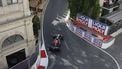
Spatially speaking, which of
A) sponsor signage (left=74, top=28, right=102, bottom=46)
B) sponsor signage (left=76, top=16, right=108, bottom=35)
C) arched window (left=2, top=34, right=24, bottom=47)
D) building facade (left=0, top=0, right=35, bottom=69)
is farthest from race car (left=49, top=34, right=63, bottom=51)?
sponsor signage (left=76, top=16, right=108, bottom=35)

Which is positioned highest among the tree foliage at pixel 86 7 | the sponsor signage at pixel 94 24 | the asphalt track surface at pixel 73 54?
the tree foliage at pixel 86 7

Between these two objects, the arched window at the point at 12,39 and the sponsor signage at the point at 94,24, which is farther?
the sponsor signage at the point at 94,24

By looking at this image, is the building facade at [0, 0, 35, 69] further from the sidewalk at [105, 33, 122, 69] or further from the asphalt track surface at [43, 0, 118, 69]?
the sidewalk at [105, 33, 122, 69]

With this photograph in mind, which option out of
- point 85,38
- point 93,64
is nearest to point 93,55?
point 93,64

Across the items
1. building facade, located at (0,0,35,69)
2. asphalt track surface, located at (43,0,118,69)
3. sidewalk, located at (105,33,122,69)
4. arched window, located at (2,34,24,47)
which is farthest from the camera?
sidewalk, located at (105,33,122,69)

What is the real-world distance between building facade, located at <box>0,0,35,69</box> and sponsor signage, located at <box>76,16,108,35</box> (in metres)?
12.4

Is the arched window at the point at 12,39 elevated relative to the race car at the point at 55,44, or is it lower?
elevated

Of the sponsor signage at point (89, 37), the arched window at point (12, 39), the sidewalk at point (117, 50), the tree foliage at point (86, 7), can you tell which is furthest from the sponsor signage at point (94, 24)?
the arched window at point (12, 39)

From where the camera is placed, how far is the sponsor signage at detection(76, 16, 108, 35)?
129 feet

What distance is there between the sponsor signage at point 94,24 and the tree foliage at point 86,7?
4.52ft

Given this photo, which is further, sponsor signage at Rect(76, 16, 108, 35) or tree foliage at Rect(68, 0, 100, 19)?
tree foliage at Rect(68, 0, 100, 19)

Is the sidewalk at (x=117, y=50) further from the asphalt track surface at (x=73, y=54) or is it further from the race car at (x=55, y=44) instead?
the race car at (x=55, y=44)

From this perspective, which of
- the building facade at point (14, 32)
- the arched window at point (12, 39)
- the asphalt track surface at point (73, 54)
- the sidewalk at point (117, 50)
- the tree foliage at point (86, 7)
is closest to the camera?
the building facade at point (14, 32)

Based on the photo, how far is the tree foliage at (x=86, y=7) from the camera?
1638 inches
